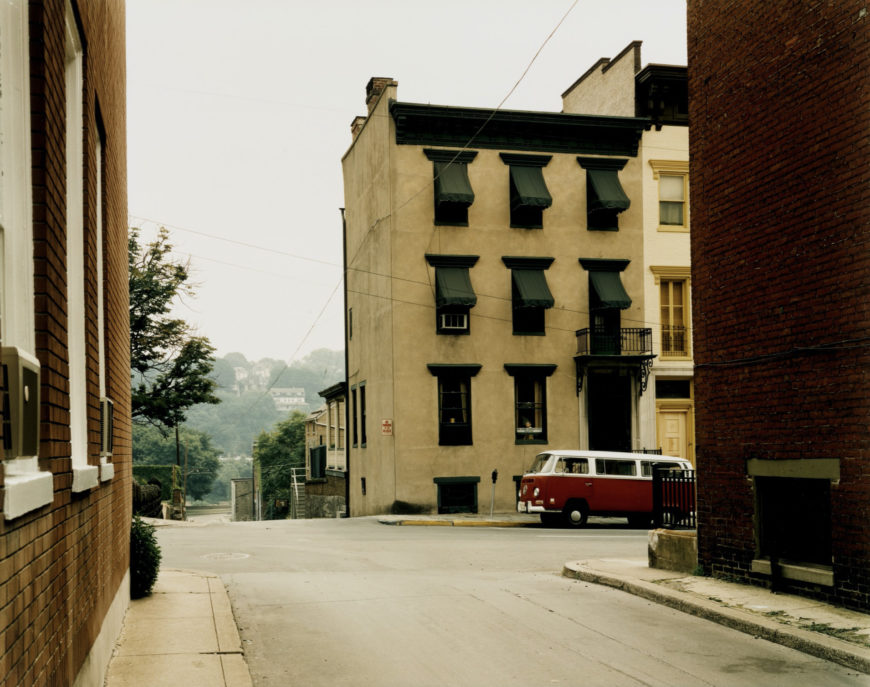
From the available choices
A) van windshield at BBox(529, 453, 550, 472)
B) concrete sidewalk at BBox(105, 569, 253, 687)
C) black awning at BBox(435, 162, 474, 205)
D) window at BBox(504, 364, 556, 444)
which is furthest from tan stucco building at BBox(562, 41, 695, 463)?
concrete sidewalk at BBox(105, 569, 253, 687)

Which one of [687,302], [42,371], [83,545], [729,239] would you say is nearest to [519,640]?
[83,545]

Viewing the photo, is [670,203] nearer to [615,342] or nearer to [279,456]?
[615,342]

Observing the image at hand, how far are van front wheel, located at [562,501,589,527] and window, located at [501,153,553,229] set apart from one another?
10.0 metres

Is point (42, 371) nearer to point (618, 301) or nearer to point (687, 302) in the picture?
point (618, 301)

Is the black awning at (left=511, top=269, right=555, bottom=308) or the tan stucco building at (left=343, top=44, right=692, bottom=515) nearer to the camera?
the black awning at (left=511, top=269, right=555, bottom=308)

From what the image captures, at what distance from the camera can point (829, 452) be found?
9938 mm

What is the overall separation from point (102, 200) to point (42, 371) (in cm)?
482

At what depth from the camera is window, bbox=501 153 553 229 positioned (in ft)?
99.3

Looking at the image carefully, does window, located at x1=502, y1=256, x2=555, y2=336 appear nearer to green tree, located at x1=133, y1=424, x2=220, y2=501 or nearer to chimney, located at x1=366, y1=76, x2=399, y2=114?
chimney, located at x1=366, y1=76, x2=399, y2=114

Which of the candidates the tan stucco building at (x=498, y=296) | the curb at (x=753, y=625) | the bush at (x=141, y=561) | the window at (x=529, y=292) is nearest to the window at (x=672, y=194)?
the tan stucco building at (x=498, y=296)

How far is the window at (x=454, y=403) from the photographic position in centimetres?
3006

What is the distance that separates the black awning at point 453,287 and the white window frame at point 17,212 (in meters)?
25.3

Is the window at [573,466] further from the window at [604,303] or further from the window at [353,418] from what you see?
the window at [353,418]

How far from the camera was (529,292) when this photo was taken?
30.0 meters
